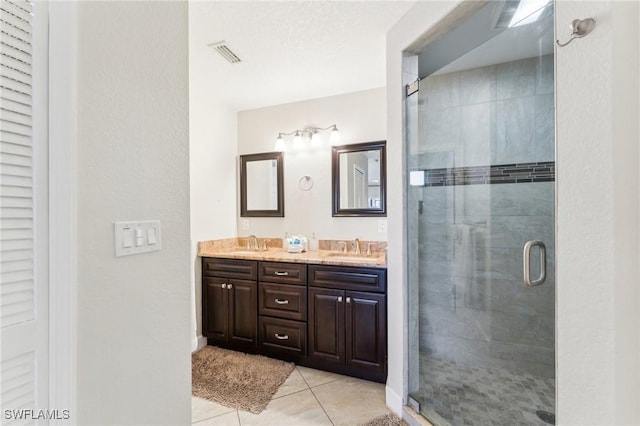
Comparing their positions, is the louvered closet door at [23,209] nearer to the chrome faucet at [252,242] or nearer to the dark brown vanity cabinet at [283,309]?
the dark brown vanity cabinet at [283,309]

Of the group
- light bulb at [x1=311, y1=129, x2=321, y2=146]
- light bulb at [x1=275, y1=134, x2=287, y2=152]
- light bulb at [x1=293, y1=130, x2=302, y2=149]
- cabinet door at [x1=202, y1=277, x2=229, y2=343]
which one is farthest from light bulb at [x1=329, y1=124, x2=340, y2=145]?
cabinet door at [x1=202, y1=277, x2=229, y2=343]

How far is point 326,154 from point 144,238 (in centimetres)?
213

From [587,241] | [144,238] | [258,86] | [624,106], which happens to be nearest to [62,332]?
[144,238]

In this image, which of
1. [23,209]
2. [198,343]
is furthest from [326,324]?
[23,209]

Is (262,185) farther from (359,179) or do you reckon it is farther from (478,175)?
(478,175)

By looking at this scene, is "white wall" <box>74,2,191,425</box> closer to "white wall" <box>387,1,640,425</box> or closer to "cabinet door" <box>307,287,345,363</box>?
"cabinet door" <box>307,287,345,363</box>

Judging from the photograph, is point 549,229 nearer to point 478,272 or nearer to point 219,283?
point 478,272

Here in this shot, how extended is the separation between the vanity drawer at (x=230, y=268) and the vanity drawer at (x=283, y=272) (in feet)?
0.26

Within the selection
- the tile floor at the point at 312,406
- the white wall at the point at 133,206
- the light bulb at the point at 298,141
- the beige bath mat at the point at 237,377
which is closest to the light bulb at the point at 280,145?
the light bulb at the point at 298,141

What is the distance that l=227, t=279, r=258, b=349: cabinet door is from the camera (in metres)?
2.52

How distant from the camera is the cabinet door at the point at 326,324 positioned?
2238 mm

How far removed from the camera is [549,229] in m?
1.31

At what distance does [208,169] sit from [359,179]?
1487 millimetres

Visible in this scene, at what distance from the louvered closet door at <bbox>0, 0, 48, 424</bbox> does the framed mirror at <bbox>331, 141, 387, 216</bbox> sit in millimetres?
2262
